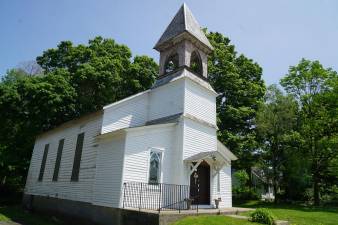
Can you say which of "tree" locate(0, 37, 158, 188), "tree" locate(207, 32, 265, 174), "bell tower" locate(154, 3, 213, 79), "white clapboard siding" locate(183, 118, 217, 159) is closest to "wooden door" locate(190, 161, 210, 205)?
"white clapboard siding" locate(183, 118, 217, 159)

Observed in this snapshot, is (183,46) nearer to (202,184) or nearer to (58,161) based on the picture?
(202,184)

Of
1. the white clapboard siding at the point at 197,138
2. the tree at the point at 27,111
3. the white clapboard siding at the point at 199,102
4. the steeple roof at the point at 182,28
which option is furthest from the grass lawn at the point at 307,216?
the tree at the point at 27,111

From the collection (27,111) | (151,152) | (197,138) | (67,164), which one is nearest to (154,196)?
(151,152)

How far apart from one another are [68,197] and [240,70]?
23308mm

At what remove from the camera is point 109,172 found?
1323cm

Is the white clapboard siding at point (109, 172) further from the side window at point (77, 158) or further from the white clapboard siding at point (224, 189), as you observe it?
the white clapboard siding at point (224, 189)

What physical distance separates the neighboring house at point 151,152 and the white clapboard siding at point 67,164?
0.06m

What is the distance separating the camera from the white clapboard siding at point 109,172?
12528 mm

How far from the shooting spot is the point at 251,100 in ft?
→ 97.8

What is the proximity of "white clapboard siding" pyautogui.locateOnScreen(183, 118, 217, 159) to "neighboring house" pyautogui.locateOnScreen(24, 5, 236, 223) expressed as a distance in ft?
0.18

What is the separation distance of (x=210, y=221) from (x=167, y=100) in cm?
800

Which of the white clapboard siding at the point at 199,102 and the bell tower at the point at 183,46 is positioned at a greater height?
the bell tower at the point at 183,46

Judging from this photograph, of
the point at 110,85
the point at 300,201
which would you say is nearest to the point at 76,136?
the point at 110,85

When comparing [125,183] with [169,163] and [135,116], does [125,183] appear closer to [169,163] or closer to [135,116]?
[169,163]
